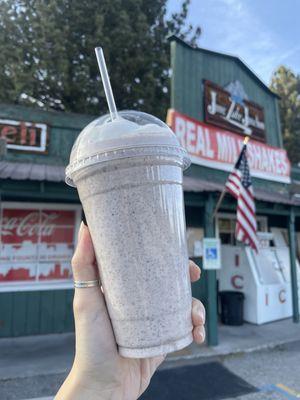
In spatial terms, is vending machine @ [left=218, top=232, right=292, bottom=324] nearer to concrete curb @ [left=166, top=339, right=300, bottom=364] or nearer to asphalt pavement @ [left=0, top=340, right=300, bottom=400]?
concrete curb @ [left=166, top=339, right=300, bottom=364]

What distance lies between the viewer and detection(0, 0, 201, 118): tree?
13070mm

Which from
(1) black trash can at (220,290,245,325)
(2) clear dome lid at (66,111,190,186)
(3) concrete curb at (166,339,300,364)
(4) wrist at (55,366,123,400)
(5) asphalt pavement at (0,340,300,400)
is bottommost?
(5) asphalt pavement at (0,340,300,400)

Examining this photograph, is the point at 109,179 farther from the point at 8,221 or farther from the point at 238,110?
the point at 238,110

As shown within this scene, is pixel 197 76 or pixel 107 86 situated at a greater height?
pixel 197 76

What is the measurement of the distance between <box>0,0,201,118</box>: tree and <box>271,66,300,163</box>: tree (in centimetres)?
1272

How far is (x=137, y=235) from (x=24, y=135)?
6.99 m

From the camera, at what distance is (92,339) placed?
1.32 metres

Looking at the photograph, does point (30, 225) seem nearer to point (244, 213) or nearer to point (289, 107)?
point (244, 213)

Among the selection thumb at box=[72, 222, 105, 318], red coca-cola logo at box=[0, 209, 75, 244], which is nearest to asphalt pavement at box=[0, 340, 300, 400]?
red coca-cola logo at box=[0, 209, 75, 244]

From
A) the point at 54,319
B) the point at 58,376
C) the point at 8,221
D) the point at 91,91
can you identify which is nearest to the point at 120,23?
the point at 91,91

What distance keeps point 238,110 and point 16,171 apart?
7201mm

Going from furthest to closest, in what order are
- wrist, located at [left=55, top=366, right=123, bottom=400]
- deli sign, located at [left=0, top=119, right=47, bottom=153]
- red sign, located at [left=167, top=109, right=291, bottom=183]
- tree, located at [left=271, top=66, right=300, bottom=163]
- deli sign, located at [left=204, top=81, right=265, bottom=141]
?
tree, located at [left=271, top=66, right=300, bottom=163] → deli sign, located at [left=204, top=81, right=265, bottom=141] → red sign, located at [left=167, top=109, right=291, bottom=183] → deli sign, located at [left=0, top=119, right=47, bottom=153] → wrist, located at [left=55, top=366, right=123, bottom=400]

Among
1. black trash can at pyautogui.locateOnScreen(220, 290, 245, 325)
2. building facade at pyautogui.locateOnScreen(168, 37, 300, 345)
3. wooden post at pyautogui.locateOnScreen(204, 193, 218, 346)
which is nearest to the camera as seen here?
wooden post at pyautogui.locateOnScreen(204, 193, 218, 346)

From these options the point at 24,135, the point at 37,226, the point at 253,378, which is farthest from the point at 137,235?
the point at 24,135
